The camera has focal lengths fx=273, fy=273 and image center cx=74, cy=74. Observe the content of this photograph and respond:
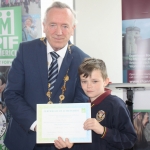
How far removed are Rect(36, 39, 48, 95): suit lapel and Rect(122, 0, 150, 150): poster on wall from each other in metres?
2.03

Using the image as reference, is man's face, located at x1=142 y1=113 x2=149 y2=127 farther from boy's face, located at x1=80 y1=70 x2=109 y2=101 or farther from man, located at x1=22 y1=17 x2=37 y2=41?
boy's face, located at x1=80 y1=70 x2=109 y2=101

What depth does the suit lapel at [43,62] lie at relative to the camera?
6.81 feet

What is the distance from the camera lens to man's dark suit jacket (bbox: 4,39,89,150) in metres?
2.06

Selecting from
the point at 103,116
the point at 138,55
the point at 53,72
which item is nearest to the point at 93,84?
the point at 103,116

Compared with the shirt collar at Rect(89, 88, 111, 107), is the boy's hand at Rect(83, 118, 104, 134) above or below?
below

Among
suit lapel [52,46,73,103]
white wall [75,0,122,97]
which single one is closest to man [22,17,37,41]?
white wall [75,0,122,97]

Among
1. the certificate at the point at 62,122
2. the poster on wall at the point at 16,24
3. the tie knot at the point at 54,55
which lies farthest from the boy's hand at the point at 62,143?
the poster on wall at the point at 16,24

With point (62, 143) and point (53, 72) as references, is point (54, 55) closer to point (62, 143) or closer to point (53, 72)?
point (53, 72)

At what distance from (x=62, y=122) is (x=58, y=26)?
0.73m

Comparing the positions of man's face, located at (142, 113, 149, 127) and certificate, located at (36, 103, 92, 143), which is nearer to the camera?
certificate, located at (36, 103, 92, 143)

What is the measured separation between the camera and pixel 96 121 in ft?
6.08

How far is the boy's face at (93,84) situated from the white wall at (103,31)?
6.78 ft

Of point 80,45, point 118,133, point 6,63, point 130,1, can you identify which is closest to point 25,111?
point 118,133

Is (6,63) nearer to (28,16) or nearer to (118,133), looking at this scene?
(28,16)
